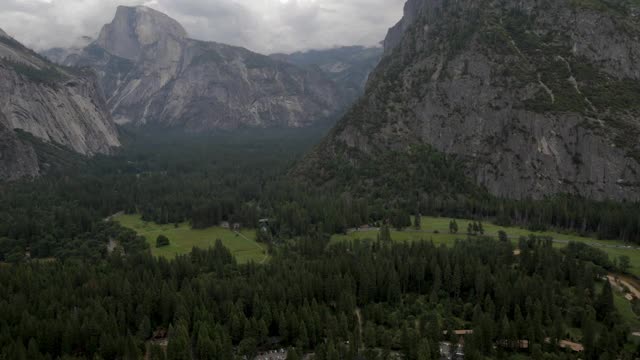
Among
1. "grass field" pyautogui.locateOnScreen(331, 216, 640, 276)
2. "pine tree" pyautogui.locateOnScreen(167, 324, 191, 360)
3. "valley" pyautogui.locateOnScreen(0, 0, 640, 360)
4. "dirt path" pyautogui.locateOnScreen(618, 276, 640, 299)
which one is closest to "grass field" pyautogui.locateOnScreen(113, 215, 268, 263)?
"valley" pyautogui.locateOnScreen(0, 0, 640, 360)

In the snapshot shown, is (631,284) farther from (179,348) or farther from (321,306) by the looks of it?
(179,348)

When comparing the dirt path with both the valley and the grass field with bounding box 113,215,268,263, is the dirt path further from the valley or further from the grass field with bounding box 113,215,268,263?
the grass field with bounding box 113,215,268,263

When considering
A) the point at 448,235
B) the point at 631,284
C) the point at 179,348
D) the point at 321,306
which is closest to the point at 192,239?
the point at 448,235

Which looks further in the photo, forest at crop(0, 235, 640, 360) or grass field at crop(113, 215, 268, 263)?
grass field at crop(113, 215, 268, 263)

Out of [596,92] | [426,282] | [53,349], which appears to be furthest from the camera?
[596,92]

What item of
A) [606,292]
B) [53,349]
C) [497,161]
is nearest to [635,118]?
[497,161]

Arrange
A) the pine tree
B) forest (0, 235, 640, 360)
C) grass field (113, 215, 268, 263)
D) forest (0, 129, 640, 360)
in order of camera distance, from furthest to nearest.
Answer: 1. grass field (113, 215, 268, 263)
2. forest (0, 129, 640, 360)
3. forest (0, 235, 640, 360)
4. the pine tree

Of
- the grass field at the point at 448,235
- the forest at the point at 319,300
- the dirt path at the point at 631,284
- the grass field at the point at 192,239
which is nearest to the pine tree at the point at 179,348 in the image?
the forest at the point at 319,300

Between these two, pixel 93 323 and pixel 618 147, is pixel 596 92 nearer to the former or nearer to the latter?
pixel 618 147
